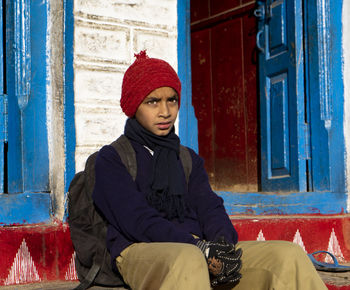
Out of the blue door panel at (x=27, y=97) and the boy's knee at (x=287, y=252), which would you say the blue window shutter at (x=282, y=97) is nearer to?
the blue door panel at (x=27, y=97)

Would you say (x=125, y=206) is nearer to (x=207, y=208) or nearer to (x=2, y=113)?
(x=207, y=208)

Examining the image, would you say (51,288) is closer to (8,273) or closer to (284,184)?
(8,273)

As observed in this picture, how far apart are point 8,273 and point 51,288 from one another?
306mm

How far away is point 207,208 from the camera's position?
9.10ft

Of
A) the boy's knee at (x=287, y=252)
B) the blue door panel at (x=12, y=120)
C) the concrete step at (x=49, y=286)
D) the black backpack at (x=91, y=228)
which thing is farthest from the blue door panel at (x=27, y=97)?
the boy's knee at (x=287, y=252)

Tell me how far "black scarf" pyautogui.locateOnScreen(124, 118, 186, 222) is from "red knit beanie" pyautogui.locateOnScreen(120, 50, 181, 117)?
0.10 metres

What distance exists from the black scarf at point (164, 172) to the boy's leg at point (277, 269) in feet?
1.33

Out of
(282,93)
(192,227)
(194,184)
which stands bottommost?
(192,227)

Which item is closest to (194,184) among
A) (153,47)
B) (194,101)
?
(153,47)

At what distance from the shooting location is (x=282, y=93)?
5.30 metres

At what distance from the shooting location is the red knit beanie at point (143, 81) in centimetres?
272

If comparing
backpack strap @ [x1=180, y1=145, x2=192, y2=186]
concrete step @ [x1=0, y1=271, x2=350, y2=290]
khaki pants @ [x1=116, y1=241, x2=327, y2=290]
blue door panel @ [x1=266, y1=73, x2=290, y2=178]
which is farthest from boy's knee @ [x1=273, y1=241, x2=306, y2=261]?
blue door panel @ [x1=266, y1=73, x2=290, y2=178]

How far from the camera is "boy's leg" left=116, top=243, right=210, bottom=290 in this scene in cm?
210

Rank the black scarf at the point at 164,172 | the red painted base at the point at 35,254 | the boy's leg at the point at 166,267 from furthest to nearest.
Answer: the red painted base at the point at 35,254 < the black scarf at the point at 164,172 < the boy's leg at the point at 166,267
